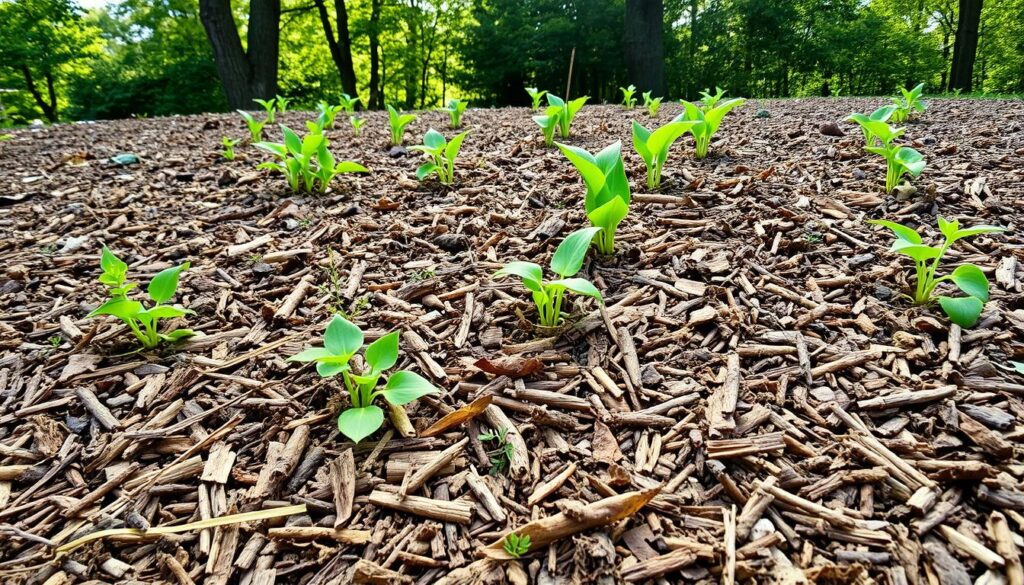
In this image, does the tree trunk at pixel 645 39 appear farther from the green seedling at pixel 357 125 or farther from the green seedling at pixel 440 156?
the green seedling at pixel 440 156

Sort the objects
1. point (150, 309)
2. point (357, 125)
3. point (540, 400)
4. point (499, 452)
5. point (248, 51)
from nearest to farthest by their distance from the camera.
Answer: point (499, 452) < point (540, 400) < point (150, 309) < point (357, 125) < point (248, 51)

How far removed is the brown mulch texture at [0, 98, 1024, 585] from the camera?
44.2 inches

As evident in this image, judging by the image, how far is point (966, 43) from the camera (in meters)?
10.5

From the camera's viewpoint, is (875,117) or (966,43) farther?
(966,43)

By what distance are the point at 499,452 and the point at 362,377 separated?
42 cm

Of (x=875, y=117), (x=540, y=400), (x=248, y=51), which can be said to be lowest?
(x=540, y=400)

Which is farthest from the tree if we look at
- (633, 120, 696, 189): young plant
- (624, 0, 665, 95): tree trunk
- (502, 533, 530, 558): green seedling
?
(502, 533, 530, 558): green seedling

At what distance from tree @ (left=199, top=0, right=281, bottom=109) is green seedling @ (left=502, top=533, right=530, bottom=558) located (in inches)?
342

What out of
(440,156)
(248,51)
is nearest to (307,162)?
(440,156)

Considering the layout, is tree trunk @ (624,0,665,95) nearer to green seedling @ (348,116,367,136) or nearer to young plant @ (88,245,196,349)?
green seedling @ (348,116,367,136)

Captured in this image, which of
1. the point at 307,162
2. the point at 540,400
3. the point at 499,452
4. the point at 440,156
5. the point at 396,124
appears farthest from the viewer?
the point at 396,124

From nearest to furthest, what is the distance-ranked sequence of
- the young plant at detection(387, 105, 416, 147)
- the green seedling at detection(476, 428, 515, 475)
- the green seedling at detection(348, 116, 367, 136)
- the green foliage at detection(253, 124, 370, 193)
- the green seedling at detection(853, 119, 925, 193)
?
the green seedling at detection(476, 428, 515, 475) < the green seedling at detection(853, 119, 925, 193) < the green foliage at detection(253, 124, 370, 193) < the young plant at detection(387, 105, 416, 147) < the green seedling at detection(348, 116, 367, 136)

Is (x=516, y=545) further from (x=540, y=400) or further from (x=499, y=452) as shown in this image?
(x=540, y=400)

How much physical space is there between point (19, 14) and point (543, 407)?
18.8m
